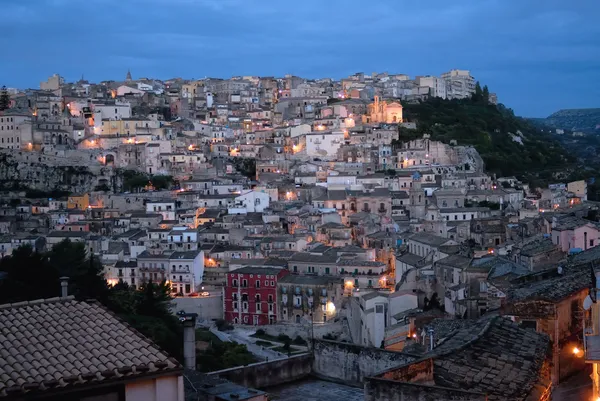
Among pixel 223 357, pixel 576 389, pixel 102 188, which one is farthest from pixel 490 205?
pixel 576 389

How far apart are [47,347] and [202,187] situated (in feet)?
166

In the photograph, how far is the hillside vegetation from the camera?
63.0 meters

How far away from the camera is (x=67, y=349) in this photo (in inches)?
207

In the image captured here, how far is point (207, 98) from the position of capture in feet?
270

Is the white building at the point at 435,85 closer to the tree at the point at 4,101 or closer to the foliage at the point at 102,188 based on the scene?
the foliage at the point at 102,188

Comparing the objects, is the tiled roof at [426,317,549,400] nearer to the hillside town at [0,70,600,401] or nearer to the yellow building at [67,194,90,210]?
the hillside town at [0,70,600,401]

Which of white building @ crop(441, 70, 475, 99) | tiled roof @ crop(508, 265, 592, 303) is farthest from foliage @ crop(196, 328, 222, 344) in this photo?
white building @ crop(441, 70, 475, 99)

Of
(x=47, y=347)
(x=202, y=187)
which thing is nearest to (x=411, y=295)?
(x=47, y=347)

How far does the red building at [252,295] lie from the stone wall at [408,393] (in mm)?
29564

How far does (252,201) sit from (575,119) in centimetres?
13506

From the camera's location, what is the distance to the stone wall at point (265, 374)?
8891mm

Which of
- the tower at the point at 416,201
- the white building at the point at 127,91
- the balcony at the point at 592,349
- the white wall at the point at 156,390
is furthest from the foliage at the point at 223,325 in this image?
the white building at the point at 127,91

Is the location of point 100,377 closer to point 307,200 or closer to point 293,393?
point 293,393

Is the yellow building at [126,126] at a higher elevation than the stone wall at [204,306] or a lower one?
higher
